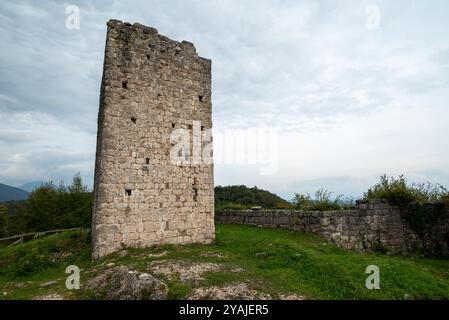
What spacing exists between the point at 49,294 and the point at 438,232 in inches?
679

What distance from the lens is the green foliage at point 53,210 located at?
31.8 metres

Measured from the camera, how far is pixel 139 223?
464 inches

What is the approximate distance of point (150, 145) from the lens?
492 inches

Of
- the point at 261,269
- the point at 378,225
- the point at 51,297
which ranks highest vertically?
the point at 378,225

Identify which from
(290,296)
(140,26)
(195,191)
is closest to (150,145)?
(195,191)

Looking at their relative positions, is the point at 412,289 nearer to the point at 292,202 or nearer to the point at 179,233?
the point at 179,233

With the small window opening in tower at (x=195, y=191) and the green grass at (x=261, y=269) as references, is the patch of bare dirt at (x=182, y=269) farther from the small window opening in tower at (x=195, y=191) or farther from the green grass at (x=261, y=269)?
the small window opening in tower at (x=195, y=191)

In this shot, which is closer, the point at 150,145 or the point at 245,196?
the point at 150,145

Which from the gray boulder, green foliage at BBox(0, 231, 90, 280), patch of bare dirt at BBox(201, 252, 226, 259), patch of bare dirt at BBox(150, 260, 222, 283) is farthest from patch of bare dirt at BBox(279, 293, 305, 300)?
green foliage at BBox(0, 231, 90, 280)

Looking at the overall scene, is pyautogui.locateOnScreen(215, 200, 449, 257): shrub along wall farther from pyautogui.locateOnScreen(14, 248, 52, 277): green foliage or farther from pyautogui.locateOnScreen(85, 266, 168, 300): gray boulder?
pyautogui.locateOnScreen(14, 248, 52, 277): green foliage

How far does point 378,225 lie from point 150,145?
481 inches

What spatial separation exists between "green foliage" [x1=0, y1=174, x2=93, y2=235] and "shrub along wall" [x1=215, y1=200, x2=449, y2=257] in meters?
21.8

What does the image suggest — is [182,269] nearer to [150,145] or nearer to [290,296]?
[290,296]

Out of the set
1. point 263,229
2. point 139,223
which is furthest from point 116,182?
point 263,229
